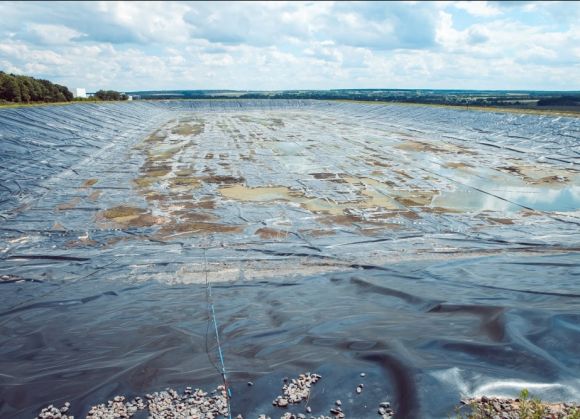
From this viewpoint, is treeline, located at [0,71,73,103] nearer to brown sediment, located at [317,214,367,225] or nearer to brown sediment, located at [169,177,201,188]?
brown sediment, located at [169,177,201,188]

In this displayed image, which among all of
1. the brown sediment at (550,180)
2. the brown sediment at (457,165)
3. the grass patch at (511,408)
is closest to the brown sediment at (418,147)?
A: the brown sediment at (457,165)

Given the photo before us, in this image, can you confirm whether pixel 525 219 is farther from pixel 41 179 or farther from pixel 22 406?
pixel 41 179

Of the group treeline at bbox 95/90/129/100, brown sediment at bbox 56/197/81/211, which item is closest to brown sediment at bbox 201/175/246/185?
brown sediment at bbox 56/197/81/211

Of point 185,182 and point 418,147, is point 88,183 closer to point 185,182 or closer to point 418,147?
point 185,182

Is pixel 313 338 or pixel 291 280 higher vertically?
pixel 313 338

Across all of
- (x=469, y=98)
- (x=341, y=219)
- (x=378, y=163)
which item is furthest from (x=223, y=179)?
(x=469, y=98)

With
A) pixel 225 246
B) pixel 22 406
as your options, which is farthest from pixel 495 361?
pixel 225 246

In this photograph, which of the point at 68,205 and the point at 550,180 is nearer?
the point at 68,205
